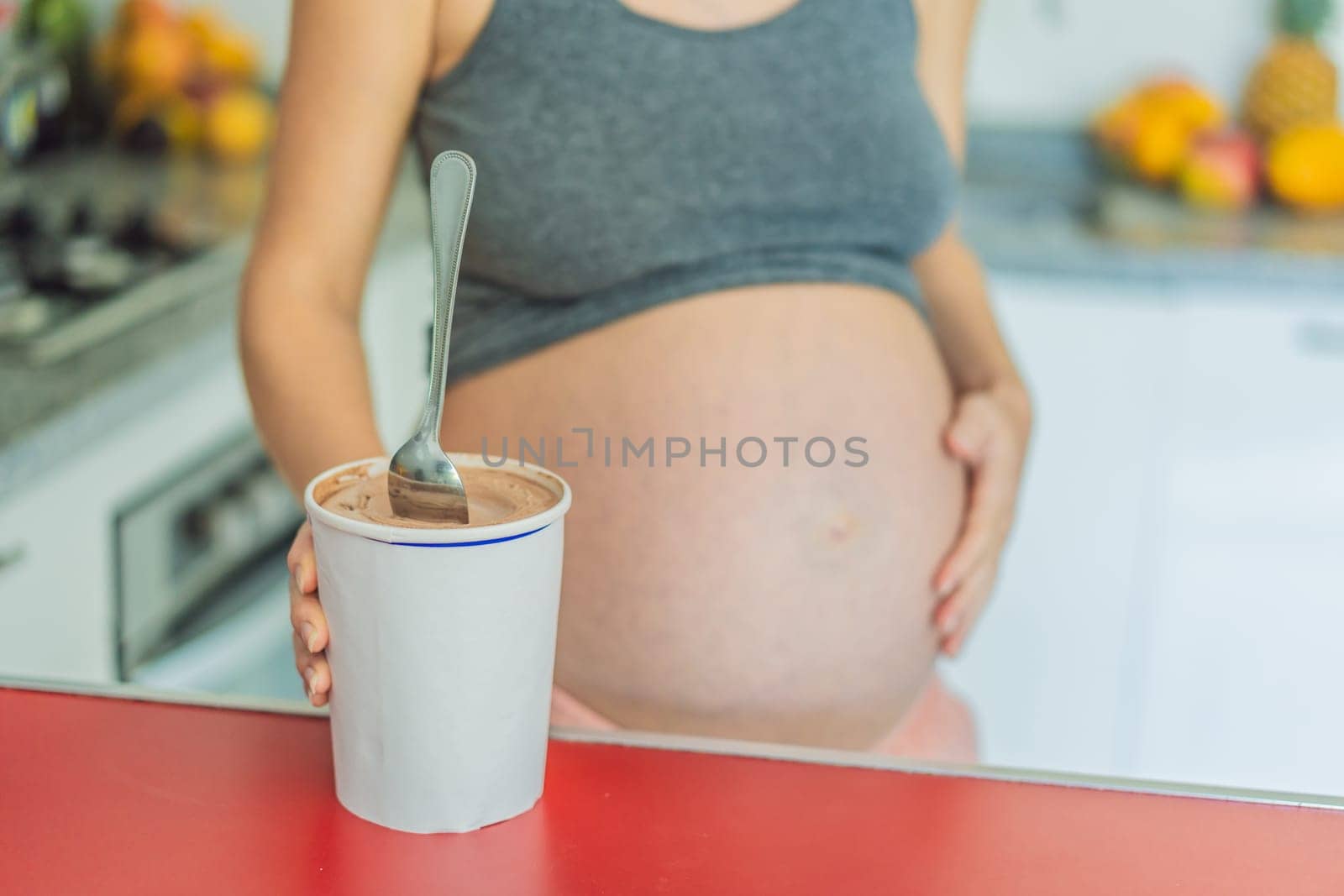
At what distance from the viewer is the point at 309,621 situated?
0.51 m

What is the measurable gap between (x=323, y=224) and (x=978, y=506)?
0.48 meters

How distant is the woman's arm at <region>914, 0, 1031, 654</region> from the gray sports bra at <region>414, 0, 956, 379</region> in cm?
10

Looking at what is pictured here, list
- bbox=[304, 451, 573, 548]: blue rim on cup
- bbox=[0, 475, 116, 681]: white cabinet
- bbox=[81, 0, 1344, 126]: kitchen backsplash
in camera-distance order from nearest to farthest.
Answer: bbox=[304, 451, 573, 548]: blue rim on cup, bbox=[0, 475, 116, 681]: white cabinet, bbox=[81, 0, 1344, 126]: kitchen backsplash

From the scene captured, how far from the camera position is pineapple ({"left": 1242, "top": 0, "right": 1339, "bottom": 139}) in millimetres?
2164

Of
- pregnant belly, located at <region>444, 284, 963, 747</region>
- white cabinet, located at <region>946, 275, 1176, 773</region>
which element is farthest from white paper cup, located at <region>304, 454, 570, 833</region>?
white cabinet, located at <region>946, 275, 1176, 773</region>

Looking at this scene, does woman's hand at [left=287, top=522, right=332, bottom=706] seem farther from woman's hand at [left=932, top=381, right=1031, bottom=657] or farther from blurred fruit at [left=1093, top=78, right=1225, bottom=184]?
blurred fruit at [left=1093, top=78, right=1225, bottom=184]

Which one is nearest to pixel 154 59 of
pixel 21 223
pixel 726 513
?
pixel 21 223

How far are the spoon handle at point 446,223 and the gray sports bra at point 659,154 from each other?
36cm

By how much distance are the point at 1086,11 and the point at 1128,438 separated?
36.6 inches

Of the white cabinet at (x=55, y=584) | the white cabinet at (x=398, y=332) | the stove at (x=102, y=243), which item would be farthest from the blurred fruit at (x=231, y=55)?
the white cabinet at (x=55, y=584)

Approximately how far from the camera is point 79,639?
1199 mm

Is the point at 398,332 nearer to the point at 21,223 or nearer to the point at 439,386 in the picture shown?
the point at 21,223

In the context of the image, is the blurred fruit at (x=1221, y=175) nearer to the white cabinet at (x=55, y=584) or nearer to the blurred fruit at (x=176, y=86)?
the blurred fruit at (x=176, y=86)

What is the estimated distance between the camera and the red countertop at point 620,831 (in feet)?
1.63
